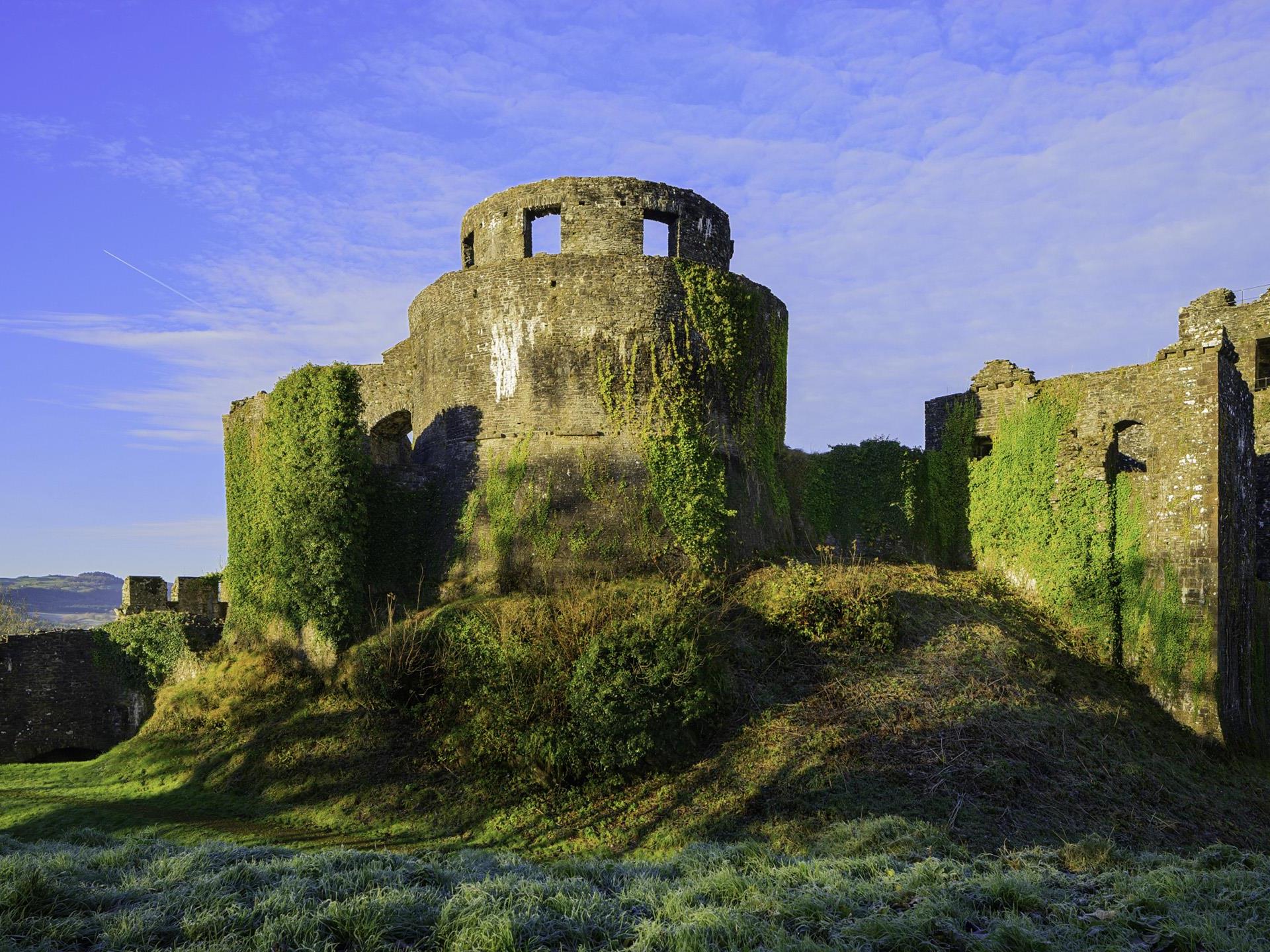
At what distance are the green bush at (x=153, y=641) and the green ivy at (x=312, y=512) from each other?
190 cm

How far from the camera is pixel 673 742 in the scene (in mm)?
14969

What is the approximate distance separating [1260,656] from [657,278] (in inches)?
631

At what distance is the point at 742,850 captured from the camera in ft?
35.3

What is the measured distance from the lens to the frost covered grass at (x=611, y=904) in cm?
695

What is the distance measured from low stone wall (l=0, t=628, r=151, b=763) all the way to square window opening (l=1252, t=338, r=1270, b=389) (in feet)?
96.4

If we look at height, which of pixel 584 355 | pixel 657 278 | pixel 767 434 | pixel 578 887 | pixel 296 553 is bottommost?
pixel 578 887

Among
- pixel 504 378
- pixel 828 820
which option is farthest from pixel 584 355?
pixel 828 820

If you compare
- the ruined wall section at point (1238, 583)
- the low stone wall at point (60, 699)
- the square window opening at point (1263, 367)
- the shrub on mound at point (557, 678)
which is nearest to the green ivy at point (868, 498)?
the ruined wall section at point (1238, 583)

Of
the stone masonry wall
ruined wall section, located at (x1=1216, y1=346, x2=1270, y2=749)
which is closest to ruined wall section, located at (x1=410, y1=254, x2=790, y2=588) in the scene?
the stone masonry wall

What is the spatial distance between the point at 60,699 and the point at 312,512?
8783mm

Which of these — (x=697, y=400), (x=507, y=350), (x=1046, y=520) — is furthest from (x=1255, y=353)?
(x=507, y=350)

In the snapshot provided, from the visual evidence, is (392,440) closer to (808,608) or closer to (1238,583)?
(808,608)

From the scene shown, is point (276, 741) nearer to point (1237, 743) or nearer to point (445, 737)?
point (445, 737)

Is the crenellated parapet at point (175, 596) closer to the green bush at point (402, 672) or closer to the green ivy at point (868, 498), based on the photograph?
the green bush at point (402, 672)
